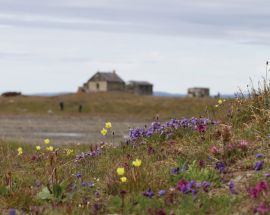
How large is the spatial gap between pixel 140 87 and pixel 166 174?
4541 inches

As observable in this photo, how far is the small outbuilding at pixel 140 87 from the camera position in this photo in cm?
12088

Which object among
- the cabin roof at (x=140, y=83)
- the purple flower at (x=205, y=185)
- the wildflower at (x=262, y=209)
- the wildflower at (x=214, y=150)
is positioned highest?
the cabin roof at (x=140, y=83)

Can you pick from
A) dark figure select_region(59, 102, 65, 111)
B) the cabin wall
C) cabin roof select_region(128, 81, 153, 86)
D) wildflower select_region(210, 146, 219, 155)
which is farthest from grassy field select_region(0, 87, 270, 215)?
cabin roof select_region(128, 81, 153, 86)

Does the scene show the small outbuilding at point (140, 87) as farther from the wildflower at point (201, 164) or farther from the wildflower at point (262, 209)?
the wildflower at point (262, 209)

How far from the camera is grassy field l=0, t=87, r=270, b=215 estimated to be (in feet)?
21.2

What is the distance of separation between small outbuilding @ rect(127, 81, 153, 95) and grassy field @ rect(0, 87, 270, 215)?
358ft

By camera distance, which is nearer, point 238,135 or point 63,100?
point 238,135

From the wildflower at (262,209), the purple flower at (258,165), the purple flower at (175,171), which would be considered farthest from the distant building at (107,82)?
the wildflower at (262,209)

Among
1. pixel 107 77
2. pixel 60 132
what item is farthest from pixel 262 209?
pixel 107 77

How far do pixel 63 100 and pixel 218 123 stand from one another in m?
60.3

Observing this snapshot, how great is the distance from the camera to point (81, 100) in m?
68.6

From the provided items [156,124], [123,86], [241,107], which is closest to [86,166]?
[156,124]

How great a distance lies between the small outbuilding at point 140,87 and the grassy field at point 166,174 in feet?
358

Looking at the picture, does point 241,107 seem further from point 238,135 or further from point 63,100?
point 63,100
